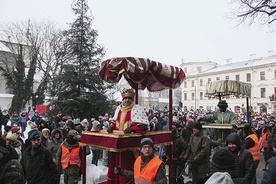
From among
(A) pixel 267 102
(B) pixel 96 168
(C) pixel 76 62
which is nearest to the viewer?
(B) pixel 96 168

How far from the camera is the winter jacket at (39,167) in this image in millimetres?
4426

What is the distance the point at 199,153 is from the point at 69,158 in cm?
297

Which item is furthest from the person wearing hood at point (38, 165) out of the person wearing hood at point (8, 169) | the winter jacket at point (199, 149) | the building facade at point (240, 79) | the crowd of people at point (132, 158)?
the building facade at point (240, 79)

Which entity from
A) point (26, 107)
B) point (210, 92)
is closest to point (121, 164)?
point (210, 92)

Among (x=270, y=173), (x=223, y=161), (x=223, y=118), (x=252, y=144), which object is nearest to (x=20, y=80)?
(x=223, y=118)

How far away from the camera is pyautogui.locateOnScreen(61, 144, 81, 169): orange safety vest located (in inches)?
228

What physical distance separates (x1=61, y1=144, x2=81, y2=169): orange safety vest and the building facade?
4156cm

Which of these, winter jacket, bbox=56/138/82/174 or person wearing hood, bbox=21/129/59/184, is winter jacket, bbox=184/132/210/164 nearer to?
winter jacket, bbox=56/138/82/174

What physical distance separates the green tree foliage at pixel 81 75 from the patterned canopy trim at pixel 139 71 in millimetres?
11965

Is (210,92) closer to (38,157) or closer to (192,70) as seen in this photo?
(38,157)

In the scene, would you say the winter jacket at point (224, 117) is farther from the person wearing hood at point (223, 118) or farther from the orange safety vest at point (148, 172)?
Answer: the orange safety vest at point (148, 172)

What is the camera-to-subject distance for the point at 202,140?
6.10m

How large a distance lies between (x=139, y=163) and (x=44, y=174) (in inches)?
70.8

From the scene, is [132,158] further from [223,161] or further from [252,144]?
[252,144]
